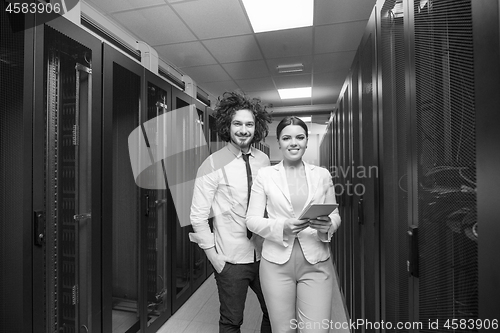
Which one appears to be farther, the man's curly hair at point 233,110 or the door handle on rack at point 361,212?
the man's curly hair at point 233,110

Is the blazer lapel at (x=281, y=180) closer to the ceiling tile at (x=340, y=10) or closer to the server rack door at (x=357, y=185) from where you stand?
the server rack door at (x=357, y=185)

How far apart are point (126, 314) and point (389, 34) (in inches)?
83.8

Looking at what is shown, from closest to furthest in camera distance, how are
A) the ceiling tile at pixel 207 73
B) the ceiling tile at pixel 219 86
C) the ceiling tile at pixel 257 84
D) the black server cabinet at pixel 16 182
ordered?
the black server cabinet at pixel 16 182, the ceiling tile at pixel 207 73, the ceiling tile at pixel 257 84, the ceiling tile at pixel 219 86

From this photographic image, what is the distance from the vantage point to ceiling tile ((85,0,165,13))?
2.27m

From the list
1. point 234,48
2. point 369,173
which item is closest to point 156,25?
point 234,48

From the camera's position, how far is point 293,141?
1282mm

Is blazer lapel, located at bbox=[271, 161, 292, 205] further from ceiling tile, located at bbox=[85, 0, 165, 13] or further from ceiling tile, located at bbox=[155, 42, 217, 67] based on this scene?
ceiling tile, located at bbox=[155, 42, 217, 67]

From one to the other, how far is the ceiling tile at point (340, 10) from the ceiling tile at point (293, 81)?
5.09ft

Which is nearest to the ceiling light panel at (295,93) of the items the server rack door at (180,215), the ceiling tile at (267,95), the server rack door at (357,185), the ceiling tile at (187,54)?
the ceiling tile at (267,95)

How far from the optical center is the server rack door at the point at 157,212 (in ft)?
6.38

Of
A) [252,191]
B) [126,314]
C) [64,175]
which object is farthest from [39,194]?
[126,314]

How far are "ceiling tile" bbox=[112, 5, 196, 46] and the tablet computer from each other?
221cm

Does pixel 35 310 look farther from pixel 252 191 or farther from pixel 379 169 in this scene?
pixel 379 169

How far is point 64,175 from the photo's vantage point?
128 cm
